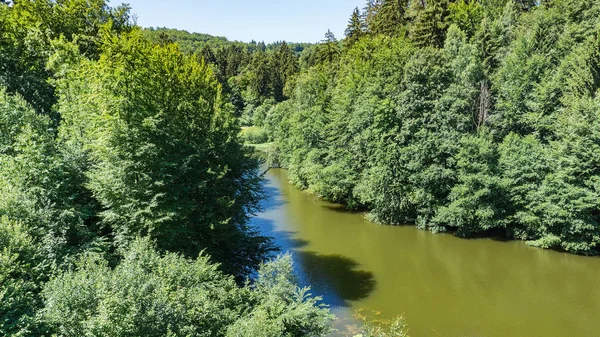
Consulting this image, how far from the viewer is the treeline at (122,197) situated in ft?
25.7

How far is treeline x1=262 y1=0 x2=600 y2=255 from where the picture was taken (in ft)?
67.6

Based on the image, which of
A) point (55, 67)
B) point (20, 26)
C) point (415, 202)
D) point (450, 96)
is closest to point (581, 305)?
point (415, 202)

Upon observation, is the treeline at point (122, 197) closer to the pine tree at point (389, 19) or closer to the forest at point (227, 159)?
the forest at point (227, 159)

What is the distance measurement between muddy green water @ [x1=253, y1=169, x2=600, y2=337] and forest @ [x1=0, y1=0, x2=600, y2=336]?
60.9 inches

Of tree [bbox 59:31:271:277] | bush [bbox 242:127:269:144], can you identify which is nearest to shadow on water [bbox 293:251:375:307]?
tree [bbox 59:31:271:277]

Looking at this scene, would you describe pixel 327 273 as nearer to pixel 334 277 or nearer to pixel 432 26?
pixel 334 277

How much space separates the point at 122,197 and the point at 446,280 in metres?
16.0

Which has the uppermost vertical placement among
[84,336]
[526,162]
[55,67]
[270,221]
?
[55,67]

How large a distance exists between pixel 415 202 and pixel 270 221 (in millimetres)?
11044

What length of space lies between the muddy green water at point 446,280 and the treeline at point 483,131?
1957 mm

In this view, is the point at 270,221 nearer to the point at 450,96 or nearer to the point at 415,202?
the point at 415,202

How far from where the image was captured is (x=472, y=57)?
2520cm

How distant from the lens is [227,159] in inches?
639

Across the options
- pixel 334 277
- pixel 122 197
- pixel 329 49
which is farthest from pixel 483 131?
pixel 329 49
